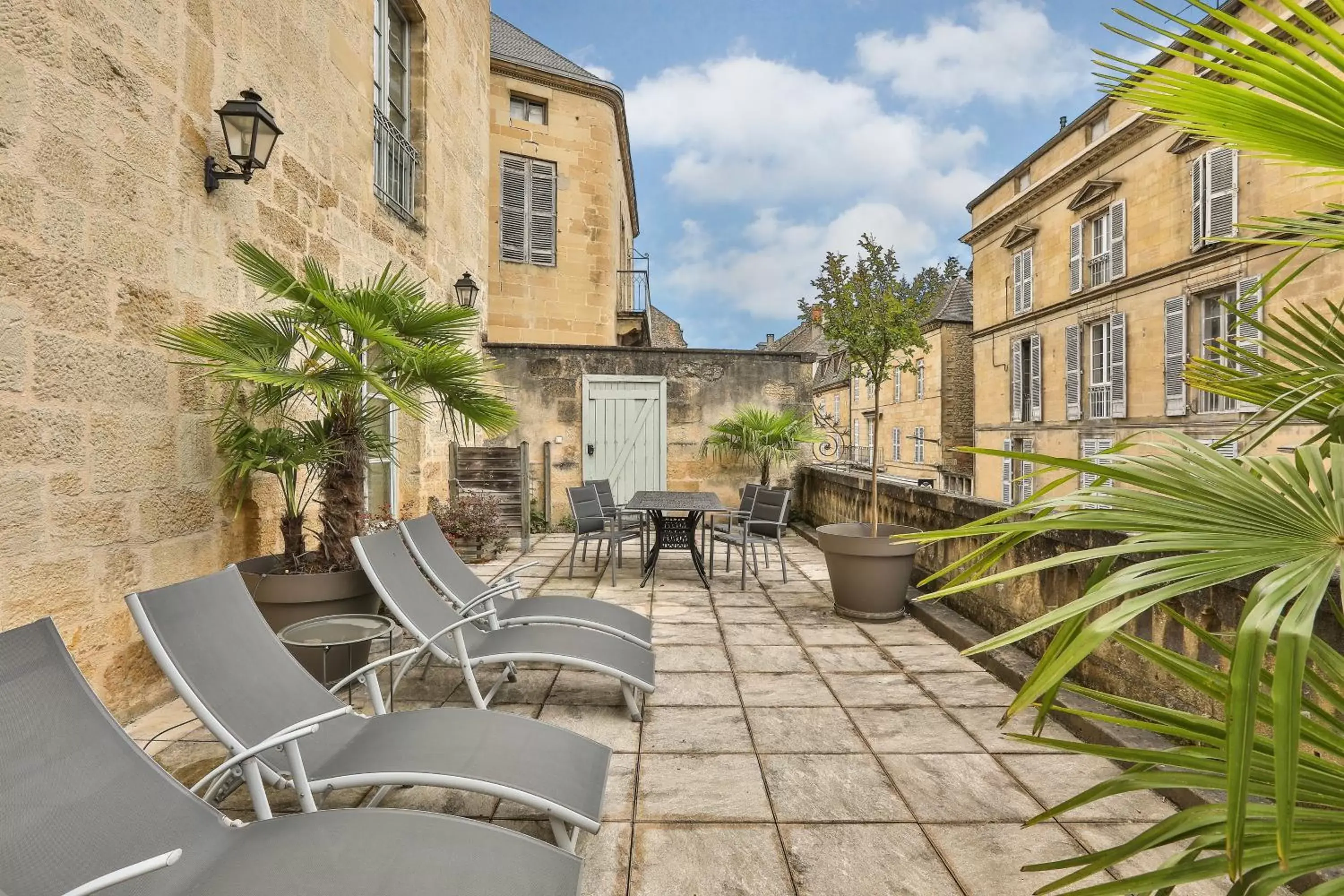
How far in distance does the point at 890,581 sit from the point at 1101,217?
13.7 metres

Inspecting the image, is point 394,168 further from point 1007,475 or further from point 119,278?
point 1007,475

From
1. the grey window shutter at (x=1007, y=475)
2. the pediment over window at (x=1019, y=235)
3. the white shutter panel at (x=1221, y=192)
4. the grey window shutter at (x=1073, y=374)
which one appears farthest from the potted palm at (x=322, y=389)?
the pediment over window at (x=1019, y=235)

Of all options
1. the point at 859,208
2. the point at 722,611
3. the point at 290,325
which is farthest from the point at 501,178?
the point at 859,208

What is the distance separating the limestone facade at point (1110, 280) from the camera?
1108 cm

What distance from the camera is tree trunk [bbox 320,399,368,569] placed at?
3.50 m

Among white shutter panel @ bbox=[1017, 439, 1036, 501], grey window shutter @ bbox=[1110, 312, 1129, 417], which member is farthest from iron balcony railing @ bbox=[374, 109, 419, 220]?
grey window shutter @ bbox=[1110, 312, 1129, 417]

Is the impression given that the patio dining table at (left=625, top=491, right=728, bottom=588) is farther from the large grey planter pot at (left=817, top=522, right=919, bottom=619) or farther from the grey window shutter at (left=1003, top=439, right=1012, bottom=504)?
the grey window shutter at (left=1003, top=439, right=1012, bottom=504)

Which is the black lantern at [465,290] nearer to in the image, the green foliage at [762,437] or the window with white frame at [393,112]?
the window with white frame at [393,112]

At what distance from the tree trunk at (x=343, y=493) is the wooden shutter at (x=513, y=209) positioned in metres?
7.79

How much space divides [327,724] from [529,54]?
12.0m

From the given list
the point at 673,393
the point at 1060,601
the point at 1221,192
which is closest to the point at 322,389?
the point at 1060,601

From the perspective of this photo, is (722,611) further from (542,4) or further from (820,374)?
(542,4)

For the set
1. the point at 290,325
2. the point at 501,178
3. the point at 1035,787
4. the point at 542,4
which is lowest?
the point at 1035,787

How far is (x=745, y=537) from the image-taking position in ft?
18.0
